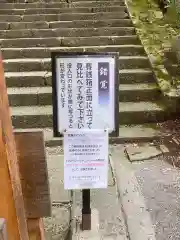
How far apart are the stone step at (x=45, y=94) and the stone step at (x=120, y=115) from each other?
11 centimetres

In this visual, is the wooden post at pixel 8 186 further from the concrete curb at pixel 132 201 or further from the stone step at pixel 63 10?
the stone step at pixel 63 10

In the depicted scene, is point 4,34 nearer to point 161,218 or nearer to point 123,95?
point 123,95

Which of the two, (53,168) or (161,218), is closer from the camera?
(161,218)

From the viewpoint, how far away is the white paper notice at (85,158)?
3.05m

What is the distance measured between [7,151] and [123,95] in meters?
4.67

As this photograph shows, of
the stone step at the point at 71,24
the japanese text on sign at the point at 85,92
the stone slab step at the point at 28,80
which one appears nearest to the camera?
the japanese text on sign at the point at 85,92

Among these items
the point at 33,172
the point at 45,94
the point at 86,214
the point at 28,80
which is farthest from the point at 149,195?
the point at 28,80

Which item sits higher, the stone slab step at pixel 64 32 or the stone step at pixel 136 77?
the stone slab step at pixel 64 32

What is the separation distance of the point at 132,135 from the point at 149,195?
1.48 meters

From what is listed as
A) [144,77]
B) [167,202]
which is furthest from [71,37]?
[167,202]

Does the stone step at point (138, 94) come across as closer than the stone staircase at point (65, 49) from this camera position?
No

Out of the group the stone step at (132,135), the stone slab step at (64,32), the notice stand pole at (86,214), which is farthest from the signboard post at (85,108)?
the stone slab step at (64,32)

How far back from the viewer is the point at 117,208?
3.97m

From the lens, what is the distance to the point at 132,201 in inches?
161
